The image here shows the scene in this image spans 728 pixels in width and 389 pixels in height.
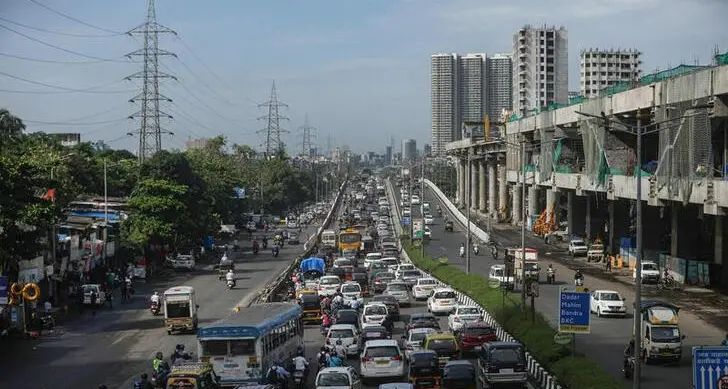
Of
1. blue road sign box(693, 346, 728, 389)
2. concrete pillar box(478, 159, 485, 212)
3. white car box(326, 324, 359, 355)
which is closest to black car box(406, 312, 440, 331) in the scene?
white car box(326, 324, 359, 355)

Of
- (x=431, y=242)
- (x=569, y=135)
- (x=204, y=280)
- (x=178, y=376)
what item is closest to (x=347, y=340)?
(x=178, y=376)

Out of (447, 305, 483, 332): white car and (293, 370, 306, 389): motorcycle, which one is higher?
(447, 305, 483, 332): white car

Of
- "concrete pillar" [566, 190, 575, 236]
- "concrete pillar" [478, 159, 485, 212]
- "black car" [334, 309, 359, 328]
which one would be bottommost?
"black car" [334, 309, 359, 328]

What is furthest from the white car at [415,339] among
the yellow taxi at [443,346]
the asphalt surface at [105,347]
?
the asphalt surface at [105,347]

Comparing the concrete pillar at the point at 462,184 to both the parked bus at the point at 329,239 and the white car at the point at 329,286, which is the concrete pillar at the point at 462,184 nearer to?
the parked bus at the point at 329,239

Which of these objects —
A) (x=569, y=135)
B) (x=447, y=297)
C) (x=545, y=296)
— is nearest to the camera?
(x=447, y=297)

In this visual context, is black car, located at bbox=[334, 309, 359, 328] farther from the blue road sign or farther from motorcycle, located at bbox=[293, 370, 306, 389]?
the blue road sign

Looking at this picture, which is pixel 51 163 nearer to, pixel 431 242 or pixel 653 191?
pixel 653 191

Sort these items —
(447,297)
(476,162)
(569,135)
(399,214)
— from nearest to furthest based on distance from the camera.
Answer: (447,297)
(569,135)
(399,214)
(476,162)
